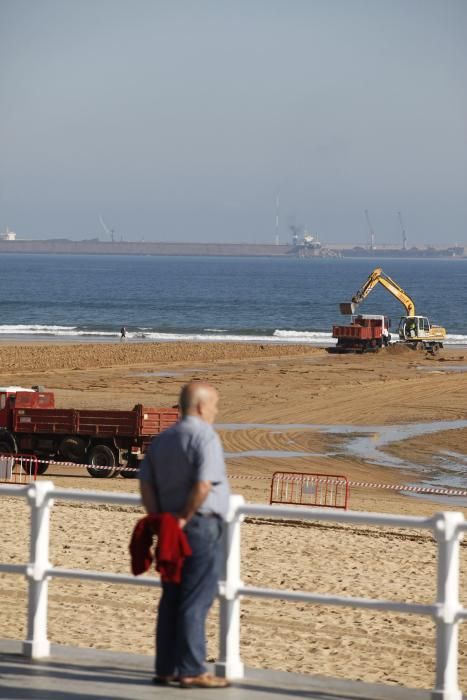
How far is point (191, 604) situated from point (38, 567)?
1.25 m

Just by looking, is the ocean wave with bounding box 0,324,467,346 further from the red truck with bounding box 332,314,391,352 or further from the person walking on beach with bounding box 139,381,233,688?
the person walking on beach with bounding box 139,381,233,688

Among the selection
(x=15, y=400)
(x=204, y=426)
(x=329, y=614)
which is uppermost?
(x=15, y=400)

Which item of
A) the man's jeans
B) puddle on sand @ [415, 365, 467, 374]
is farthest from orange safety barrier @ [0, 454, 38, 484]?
puddle on sand @ [415, 365, 467, 374]

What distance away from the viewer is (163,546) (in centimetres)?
714

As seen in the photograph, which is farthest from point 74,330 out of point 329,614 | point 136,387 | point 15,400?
point 329,614

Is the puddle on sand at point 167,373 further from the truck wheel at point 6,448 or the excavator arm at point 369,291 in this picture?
the truck wheel at point 6,448

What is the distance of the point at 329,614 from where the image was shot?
12141 mm

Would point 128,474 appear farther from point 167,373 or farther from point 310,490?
point 167,373

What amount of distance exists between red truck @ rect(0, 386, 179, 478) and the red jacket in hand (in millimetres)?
19000

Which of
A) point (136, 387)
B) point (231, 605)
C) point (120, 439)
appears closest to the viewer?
point (231, 605)

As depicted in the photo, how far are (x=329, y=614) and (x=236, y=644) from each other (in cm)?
432

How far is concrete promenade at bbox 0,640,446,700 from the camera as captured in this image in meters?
7.49

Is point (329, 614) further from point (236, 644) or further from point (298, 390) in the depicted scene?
point (298, 390)

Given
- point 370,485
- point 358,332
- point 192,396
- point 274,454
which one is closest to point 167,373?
point 358,332
